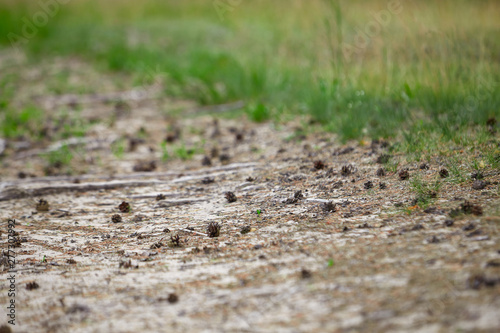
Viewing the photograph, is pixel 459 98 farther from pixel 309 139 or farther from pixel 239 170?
pixel 239 170

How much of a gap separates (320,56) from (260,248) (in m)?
6.03

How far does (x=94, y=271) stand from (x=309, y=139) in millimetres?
3270

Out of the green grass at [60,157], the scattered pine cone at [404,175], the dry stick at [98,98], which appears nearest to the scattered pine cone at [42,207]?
the green grass at [60,157]

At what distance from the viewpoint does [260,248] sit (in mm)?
3217

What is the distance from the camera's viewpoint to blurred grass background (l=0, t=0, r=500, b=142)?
5.43 meters

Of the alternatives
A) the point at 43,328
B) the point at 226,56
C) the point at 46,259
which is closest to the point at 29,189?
the point at 46,259

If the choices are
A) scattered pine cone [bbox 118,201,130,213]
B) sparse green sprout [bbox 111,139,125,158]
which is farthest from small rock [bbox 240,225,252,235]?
sparse green sprout [bbox 111,139,125,158]

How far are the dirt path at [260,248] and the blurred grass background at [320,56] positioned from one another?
0.89 metres

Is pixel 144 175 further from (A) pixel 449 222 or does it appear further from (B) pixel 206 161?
(A) pixel 449 222

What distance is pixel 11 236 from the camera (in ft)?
12.6

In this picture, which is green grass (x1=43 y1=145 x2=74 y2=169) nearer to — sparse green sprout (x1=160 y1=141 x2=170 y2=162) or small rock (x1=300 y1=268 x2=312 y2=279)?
sparse green sprout (x1=160 y1=141 x2=170 y2=162)

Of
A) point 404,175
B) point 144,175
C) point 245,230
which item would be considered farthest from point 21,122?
point 404,175

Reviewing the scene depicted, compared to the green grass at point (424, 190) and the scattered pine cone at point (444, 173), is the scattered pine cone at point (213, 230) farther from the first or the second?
the scattered pine cone at point (444, 173)

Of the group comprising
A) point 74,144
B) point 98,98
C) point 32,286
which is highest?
point 98,98
